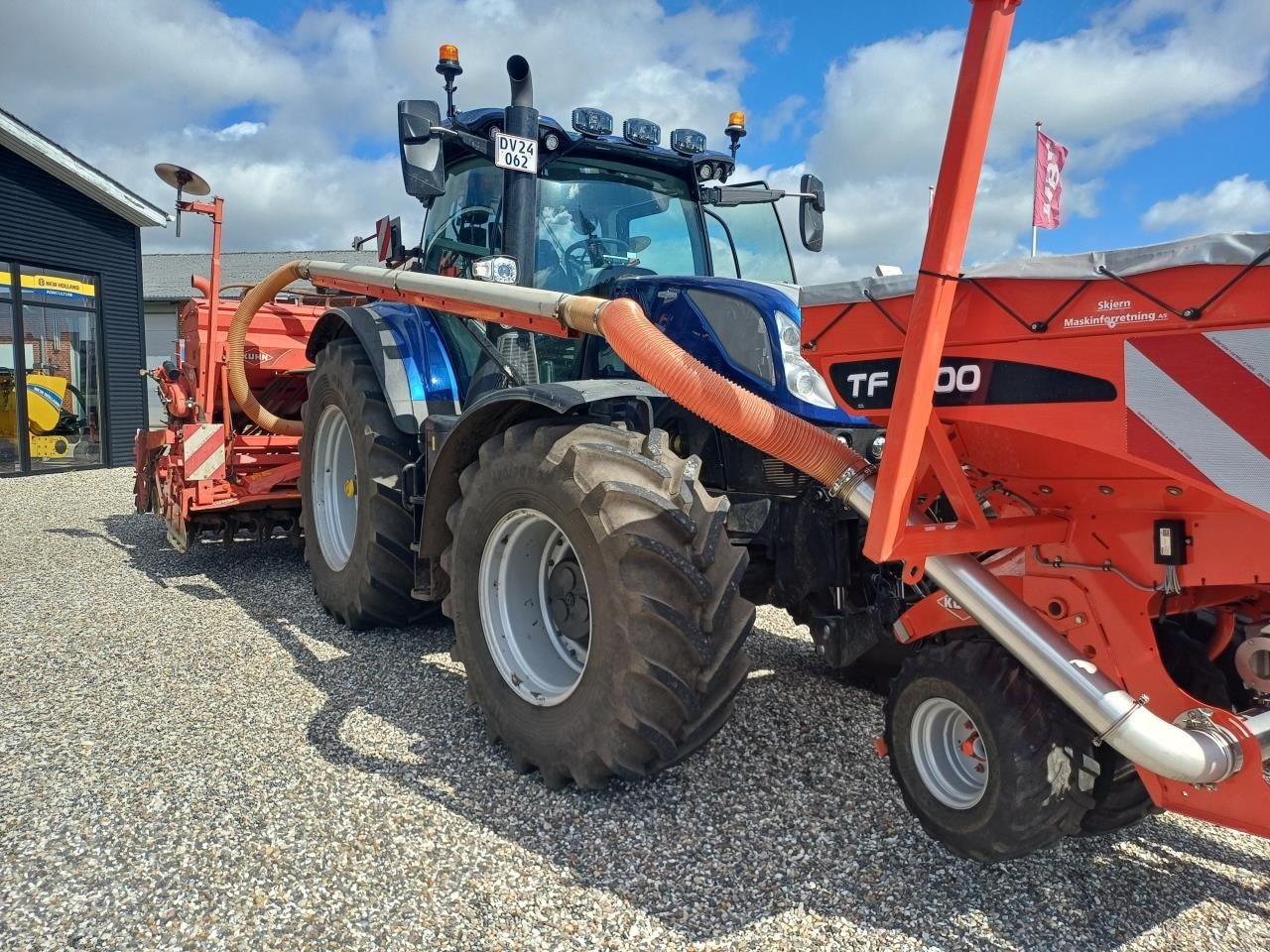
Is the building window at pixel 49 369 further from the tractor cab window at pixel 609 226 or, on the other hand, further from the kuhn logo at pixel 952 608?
the kuhn logo at pixel 952 608

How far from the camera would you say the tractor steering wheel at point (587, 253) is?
414 centimetres

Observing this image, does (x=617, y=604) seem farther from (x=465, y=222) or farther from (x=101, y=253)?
(x=101, y=253)

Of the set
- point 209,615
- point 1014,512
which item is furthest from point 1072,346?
point 209,615

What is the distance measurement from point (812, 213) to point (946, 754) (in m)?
2.85

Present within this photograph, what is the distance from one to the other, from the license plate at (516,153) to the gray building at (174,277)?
72.2ft

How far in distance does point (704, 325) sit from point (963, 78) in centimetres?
158

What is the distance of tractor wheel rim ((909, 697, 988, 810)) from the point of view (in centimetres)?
254

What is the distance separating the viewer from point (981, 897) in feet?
8.02

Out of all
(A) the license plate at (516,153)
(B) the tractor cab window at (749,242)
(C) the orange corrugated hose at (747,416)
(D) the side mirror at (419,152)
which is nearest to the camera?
(C) the orange corrugated hose at (747,416)

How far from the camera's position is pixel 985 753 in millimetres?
2393

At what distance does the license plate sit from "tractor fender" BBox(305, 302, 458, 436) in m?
1.07

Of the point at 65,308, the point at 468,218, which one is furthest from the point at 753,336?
the point at 65,308

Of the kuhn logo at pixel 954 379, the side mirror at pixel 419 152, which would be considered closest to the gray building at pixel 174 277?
the side mirror at pixel 419 152

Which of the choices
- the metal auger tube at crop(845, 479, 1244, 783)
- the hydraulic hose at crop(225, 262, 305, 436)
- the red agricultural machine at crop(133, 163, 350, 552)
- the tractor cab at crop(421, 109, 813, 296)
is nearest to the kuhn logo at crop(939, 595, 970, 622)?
the metal auger tube at crop(845, 479, 1244, 783)
